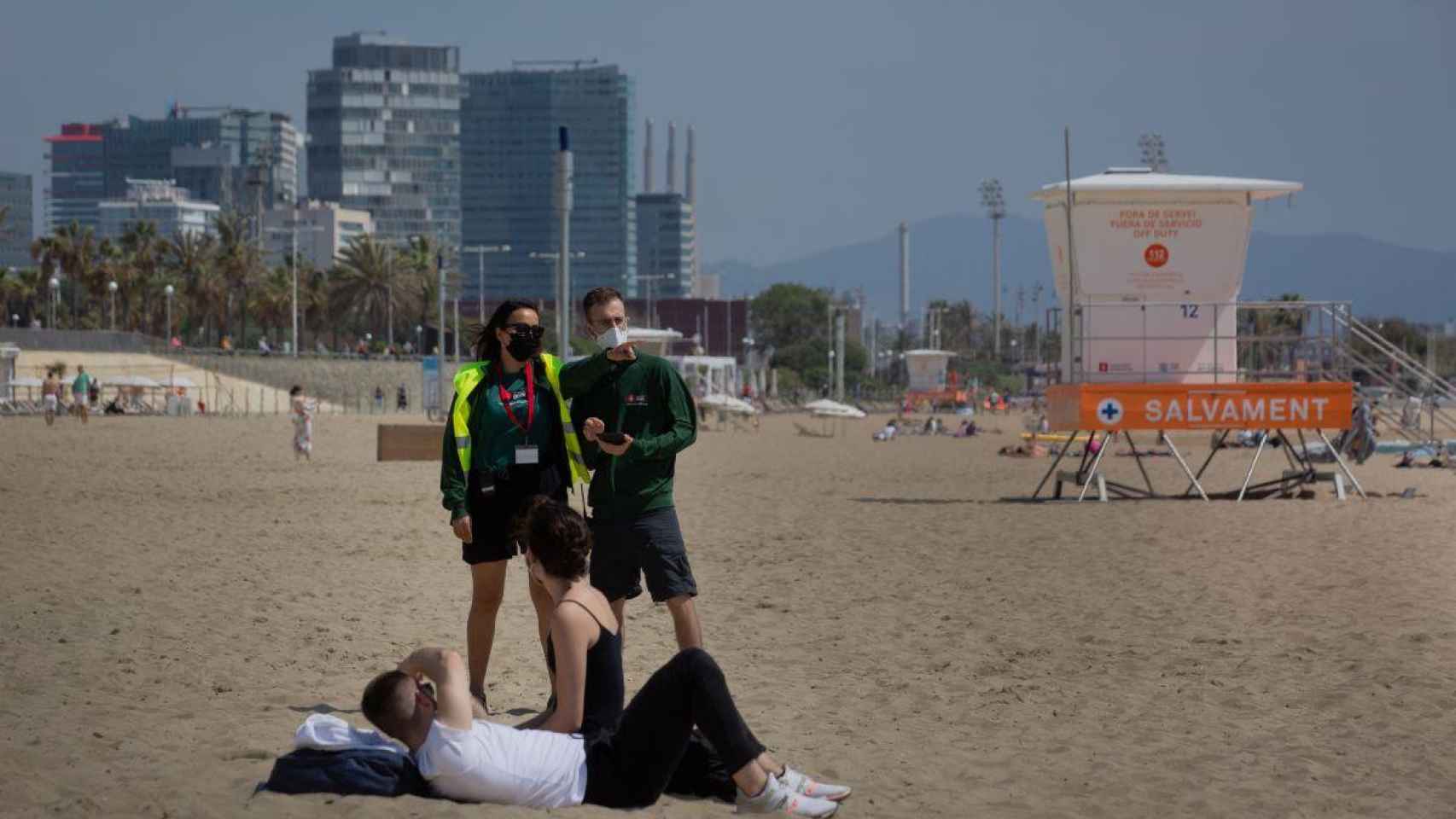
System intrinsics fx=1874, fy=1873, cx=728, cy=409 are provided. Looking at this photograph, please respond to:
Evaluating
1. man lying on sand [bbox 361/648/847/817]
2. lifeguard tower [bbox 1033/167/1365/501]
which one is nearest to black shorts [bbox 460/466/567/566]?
man lying on sand [bbox 361/648/847/817]

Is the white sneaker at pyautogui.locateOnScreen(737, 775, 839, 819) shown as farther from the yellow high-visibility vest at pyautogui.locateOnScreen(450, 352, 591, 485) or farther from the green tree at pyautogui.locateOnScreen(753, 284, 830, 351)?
the green tree at pyautogui.locateOnScreen(753, 284, 830, 351)

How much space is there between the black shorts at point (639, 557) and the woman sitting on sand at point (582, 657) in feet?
3.25

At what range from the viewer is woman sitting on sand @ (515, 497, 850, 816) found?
256 inches

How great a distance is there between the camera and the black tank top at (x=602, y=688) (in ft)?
21.7

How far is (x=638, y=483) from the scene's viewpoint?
7770 millimetres

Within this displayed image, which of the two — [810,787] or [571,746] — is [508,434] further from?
[810,787]

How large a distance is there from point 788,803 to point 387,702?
1.37 m

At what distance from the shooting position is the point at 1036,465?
34000mm

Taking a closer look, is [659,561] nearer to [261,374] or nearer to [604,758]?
[604,758]

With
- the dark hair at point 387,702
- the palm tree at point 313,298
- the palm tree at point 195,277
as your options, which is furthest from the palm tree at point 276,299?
the dark hair at point 387,702

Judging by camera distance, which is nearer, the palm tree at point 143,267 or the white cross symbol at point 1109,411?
the white cross symbol at point 1109,411

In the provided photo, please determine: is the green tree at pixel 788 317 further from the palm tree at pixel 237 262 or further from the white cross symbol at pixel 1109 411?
the white cross symbol at pixel 1109 411

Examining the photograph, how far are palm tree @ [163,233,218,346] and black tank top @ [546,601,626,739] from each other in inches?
4286

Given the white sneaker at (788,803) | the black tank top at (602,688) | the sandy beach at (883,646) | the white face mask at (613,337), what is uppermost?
the white face mask at (613,337)
